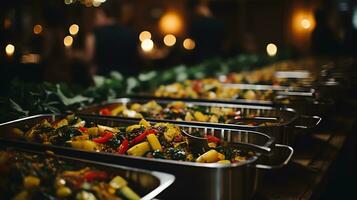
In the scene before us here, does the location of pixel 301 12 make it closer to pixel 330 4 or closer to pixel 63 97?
pixel 330 4

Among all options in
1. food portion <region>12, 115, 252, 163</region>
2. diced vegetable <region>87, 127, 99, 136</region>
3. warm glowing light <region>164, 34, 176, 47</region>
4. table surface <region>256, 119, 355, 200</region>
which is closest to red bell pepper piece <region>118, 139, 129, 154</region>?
A: food portion <region>12, 115, 252, 163</region>

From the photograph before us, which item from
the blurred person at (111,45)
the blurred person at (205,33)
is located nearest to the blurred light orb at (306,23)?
the blurred person at (205,33)

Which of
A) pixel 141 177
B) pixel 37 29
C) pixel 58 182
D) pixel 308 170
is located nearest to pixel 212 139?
pixel 141 177

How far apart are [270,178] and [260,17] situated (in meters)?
11.5

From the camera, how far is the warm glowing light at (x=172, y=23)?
12516 mm

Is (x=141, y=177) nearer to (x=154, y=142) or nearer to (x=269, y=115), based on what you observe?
(x=154, y=142)

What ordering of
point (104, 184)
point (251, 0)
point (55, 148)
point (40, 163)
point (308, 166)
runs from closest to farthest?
1. point (104, 184)
2. point (40, 163)
3. point (55, 148)
4. point (308, 166)
5. point (251, 0)

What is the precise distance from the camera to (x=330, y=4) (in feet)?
40.5

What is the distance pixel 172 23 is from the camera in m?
12.5

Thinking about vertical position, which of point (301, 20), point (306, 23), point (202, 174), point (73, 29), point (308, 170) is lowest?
point (308, 170)

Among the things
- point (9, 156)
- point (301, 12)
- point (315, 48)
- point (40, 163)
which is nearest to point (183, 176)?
point (40, 163)

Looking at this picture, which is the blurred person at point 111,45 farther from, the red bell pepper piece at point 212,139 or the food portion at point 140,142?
the red bell pepper piece at point 212,139

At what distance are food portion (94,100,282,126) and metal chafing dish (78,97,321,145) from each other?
2cm

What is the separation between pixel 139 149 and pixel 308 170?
1.04 m
